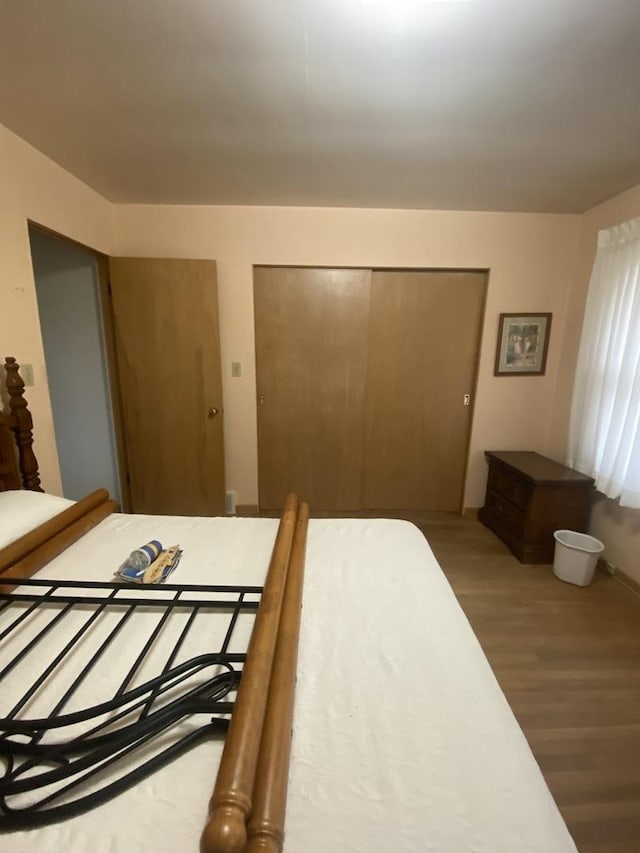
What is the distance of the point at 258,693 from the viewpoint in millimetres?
710

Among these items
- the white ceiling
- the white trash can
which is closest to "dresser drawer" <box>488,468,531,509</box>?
the white trash can

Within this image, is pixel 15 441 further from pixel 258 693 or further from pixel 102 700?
pixel 258 693

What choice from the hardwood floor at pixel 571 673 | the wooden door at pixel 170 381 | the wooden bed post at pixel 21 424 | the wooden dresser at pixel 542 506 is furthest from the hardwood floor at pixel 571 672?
the wooden bed post at pixel 21 424

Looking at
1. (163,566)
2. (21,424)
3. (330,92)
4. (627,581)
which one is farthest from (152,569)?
(627,581)

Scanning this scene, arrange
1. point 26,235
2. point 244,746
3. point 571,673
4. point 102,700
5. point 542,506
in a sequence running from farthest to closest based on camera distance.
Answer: point 542,506 → point 26,235 → point 571,673 → point 102,700 → point 244,746

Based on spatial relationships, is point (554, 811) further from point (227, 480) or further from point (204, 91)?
point (227, 480)

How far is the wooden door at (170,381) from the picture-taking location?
2566mm

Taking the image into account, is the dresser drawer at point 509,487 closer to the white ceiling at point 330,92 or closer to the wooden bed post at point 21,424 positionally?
the white ceiling at point 330,92

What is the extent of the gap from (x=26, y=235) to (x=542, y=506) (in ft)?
10.9

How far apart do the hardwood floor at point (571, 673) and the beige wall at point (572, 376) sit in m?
0.23

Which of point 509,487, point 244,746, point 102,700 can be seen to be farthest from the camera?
point 509,487

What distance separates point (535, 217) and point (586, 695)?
2.92 m

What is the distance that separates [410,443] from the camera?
3.04 m

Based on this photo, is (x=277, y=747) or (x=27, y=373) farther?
(x=27, y=373)
